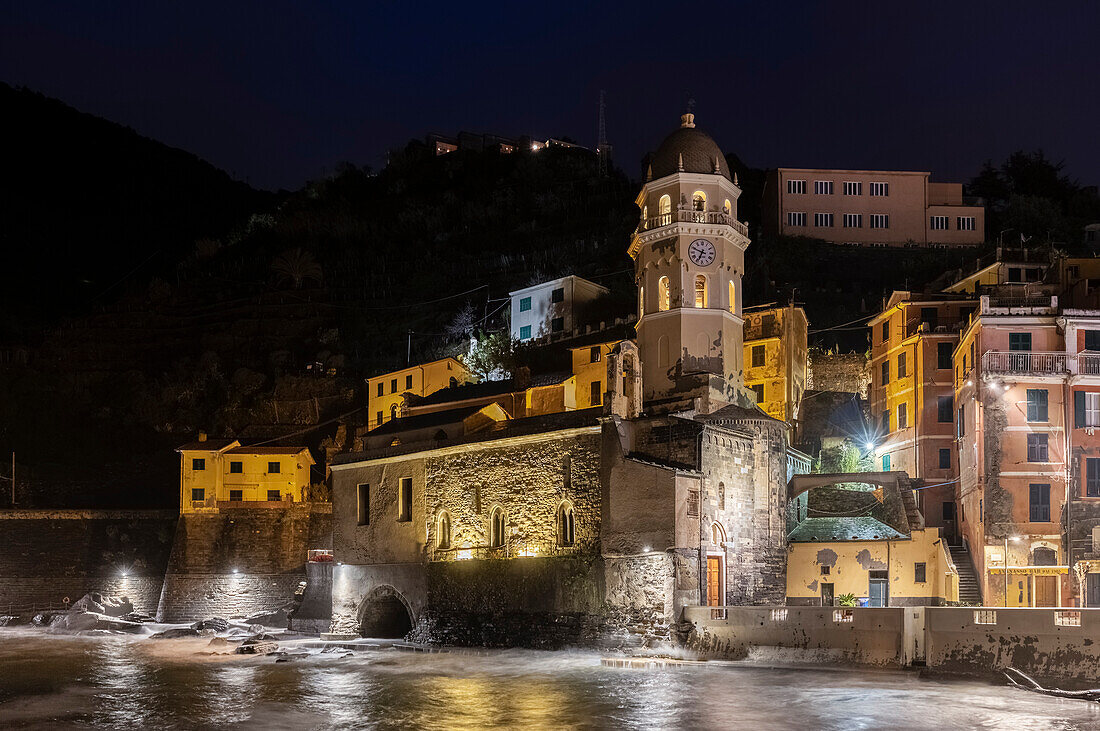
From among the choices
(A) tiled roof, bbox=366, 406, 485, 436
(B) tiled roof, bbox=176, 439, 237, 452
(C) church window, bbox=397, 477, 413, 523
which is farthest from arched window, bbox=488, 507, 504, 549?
(B) tiled roof, bbox=176, 439, 237, 452

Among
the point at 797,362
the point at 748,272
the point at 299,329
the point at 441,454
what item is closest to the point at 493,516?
the point at 441,454

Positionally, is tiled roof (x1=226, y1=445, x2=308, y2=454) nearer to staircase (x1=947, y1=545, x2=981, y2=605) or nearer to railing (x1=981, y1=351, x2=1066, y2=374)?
staircase (x1=947, y1=545, x2=981, y2=605)

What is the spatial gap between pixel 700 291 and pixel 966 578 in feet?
43.5

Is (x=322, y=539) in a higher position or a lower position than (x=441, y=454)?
lower

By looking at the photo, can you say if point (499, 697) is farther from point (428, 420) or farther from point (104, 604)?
point (104, 604)

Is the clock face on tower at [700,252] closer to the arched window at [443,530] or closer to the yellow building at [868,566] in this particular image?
the yellow building at [868,566]

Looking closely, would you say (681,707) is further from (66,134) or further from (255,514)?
(66,134)

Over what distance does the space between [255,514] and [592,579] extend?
24.9 m

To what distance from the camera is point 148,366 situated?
7419 cm

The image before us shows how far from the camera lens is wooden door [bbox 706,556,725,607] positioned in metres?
33.8

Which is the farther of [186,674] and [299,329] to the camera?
[299,329]

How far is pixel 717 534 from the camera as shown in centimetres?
3384

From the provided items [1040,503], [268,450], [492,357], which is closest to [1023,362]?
[1040,503]

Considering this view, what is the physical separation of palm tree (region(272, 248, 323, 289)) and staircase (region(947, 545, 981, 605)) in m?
57.4
